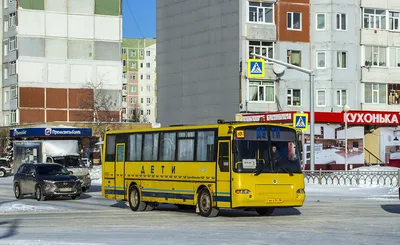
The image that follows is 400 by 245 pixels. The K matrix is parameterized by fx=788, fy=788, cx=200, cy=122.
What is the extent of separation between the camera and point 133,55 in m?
168

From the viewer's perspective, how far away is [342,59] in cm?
6350

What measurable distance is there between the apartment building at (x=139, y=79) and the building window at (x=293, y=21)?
10332cm

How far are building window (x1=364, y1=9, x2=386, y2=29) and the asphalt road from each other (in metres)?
39.2

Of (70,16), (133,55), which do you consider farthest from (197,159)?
(133,55)

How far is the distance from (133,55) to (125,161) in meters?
142

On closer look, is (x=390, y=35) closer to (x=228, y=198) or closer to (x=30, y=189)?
(x=30, y=189)

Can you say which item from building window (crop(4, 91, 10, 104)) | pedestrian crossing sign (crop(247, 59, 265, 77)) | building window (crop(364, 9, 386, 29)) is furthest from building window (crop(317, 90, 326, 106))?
building window (crop(4, 91, 10, 104))

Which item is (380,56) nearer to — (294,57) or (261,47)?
(294,57)

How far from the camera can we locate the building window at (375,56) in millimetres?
64625

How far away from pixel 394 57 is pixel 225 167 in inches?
1830

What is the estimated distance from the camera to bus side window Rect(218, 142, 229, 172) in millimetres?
22219

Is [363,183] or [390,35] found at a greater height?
[390,35]

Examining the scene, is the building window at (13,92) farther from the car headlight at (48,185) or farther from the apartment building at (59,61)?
the car headlight at (48,185)

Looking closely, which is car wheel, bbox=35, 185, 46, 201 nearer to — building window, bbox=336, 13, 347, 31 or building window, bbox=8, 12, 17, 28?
building window, bbox=336, 13, 347, 31
